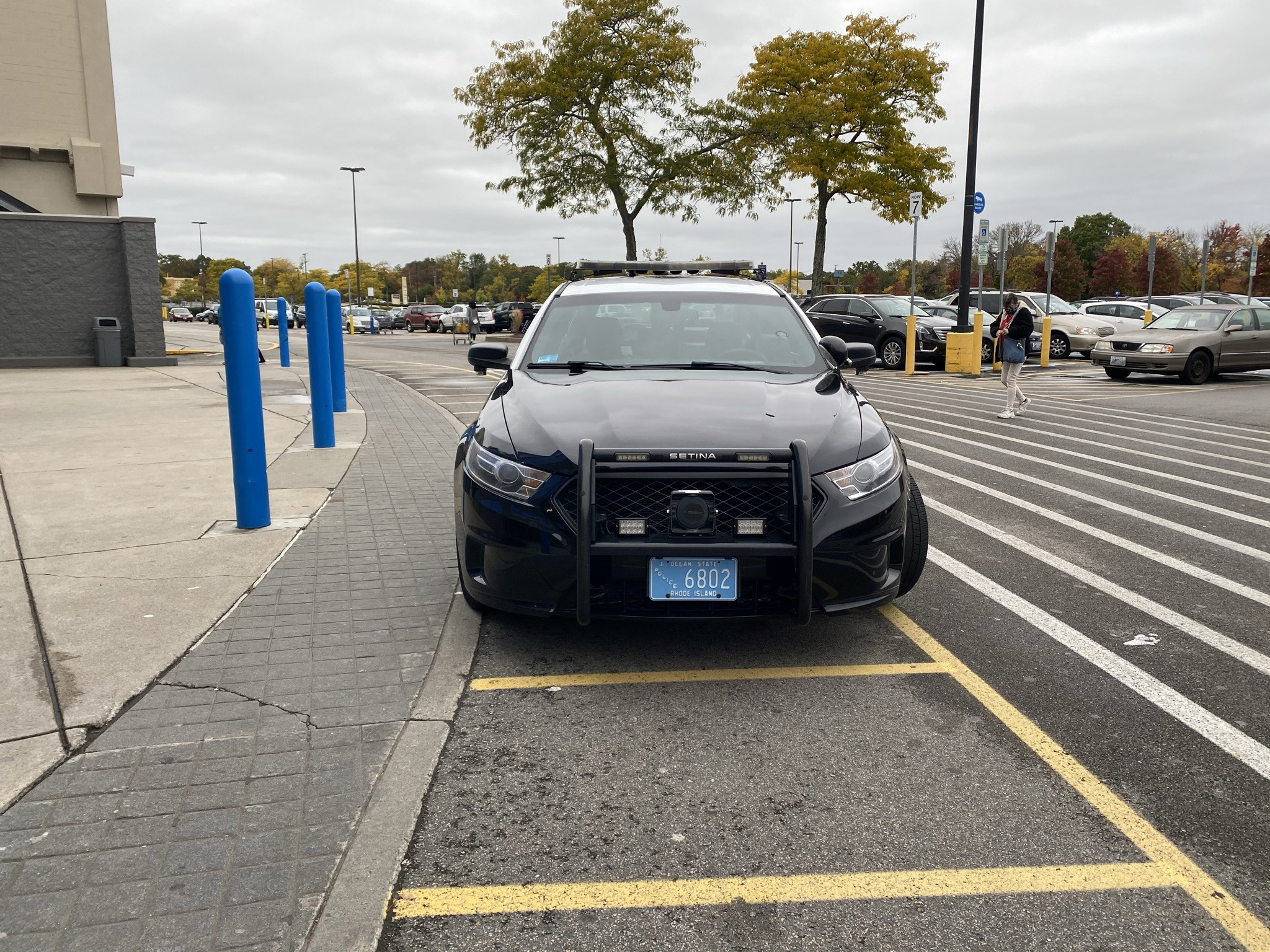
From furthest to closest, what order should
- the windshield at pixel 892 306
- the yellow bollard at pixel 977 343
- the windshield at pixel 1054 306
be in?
the windshield at pixel 1054 306, the windshield at pixel 892 306, the yellow bollard at pixel 977 343

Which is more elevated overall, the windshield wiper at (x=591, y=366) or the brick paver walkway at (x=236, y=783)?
the windshield wiper at (x=591, y=366)

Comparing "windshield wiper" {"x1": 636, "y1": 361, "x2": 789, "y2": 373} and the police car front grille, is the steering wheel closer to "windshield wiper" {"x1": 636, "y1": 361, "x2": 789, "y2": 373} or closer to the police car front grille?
"windshield wiper" {"x1": 636, "y1": 361, "x2": 789, "y2": 373}

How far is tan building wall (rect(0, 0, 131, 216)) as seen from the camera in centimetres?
2052

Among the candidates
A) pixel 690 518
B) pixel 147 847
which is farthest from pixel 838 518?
pixel 147 847

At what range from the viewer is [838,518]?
394 centimetres

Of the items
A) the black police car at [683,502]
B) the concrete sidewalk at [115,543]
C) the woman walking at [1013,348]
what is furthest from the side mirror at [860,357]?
the woman walking at [1013,348]

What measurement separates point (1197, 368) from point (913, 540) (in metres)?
17.4

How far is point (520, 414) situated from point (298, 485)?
3.86 metres

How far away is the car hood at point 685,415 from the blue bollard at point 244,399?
1.99m

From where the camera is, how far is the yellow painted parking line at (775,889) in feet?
8.48

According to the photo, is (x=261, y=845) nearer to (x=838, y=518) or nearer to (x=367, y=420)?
(x=838, y=518)

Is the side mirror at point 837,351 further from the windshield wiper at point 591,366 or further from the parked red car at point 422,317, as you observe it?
the parked red car at point 422,317

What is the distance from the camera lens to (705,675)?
13.6ft

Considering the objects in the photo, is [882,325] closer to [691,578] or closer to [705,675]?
[705,675]
